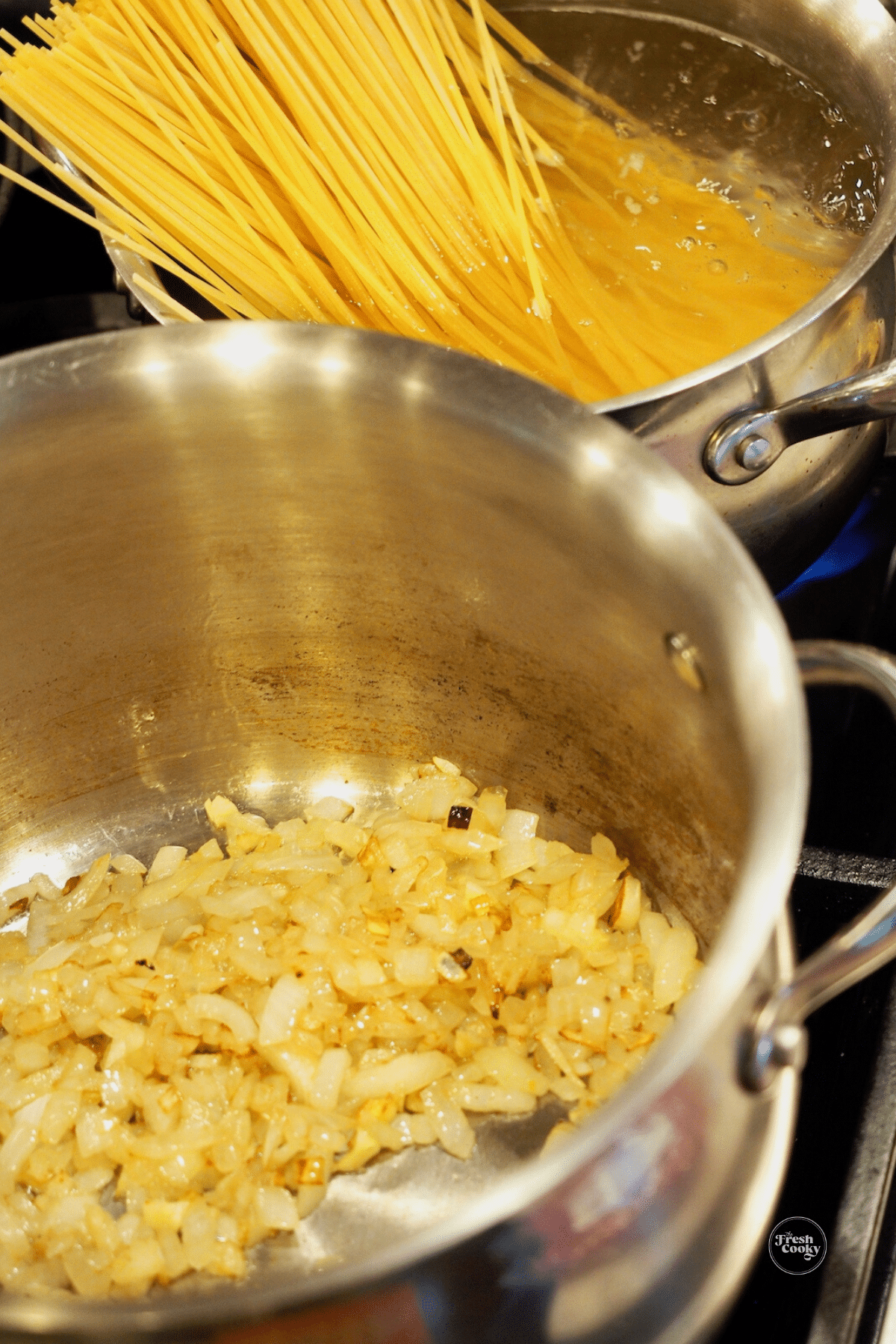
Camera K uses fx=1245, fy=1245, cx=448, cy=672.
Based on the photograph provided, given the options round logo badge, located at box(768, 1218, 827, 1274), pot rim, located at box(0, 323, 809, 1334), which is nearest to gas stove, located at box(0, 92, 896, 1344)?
round logo badge, located at box(768, 1218, 827, 1274)

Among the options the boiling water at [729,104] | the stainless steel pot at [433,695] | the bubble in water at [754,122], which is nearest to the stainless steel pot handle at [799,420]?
the stainless steel pot at [433,695]

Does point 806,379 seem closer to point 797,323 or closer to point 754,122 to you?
point 797,323

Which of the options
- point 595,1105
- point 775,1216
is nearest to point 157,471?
point 595,1105

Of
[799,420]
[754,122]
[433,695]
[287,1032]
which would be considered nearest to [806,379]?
[799,420]

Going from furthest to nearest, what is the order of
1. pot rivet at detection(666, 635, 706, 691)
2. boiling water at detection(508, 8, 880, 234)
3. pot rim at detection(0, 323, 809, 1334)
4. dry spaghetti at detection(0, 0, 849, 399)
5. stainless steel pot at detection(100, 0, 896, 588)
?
boiling water at detection(508, 8, 880, 234) → dry spaghetti at detection(0, 0, 849, 399) → stainless steel pot at detection(100, 0, 896, 588) → pot rivet at detection(666, 635, 706, 691) → pot rim at detection(0, 323, 809, 1334)

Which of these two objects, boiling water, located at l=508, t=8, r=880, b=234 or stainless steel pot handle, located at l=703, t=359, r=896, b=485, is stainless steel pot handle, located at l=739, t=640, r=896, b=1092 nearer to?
stainless steel pot handle, located at l=703, t=359, r=896, b=485

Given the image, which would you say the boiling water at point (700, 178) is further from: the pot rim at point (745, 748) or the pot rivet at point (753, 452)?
the pot rim at point (745, 748)

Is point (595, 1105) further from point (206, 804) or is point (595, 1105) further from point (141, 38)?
point (141, 38)
